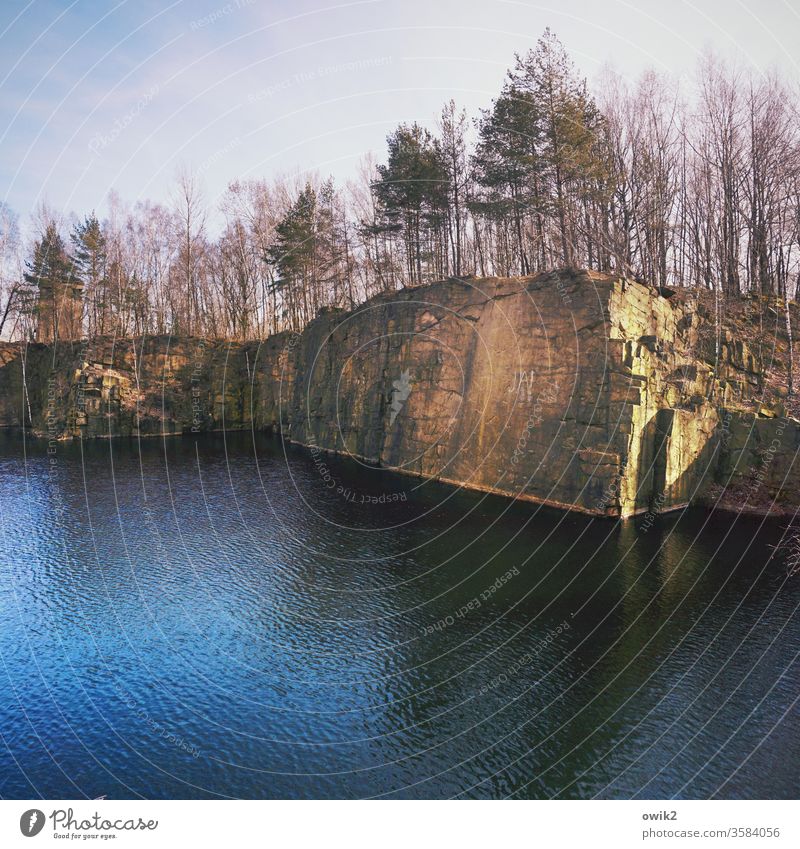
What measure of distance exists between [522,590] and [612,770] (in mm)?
8622

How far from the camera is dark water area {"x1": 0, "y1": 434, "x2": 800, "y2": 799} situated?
11305mm

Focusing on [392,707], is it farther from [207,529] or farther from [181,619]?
[207,529]

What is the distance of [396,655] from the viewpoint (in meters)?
15.8

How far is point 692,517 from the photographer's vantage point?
89.2 feet

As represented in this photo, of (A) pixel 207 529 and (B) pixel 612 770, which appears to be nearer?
(B) pixel 612 770

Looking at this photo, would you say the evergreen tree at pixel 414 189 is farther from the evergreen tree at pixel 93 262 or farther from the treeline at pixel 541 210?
the evergreen tree at pixel 93 262

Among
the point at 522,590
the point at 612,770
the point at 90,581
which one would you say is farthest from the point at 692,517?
the point at 90,581

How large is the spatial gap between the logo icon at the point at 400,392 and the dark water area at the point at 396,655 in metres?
11.8
